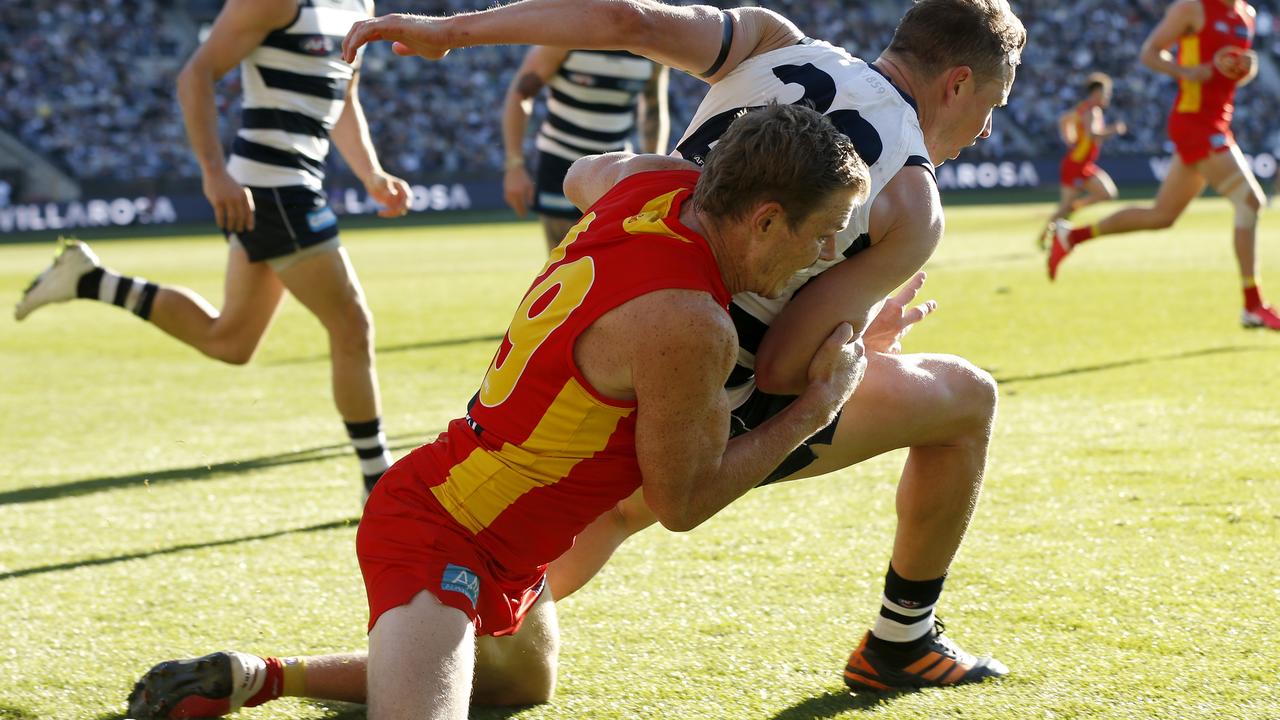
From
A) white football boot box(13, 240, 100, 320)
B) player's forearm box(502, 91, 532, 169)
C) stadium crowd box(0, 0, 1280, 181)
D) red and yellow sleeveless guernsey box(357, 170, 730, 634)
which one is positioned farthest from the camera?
stadium crowd box(0, 0, 1280, 181)

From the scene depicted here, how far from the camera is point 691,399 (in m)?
2.65

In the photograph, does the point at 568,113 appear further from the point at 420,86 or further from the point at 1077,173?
the point at 420,86

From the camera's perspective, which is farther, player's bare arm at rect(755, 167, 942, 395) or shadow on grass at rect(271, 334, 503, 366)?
shadow on grass at rect(271, 334, 503, 366)

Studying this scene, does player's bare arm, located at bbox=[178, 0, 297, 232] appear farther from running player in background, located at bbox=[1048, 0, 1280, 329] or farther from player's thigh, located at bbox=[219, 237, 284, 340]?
running player in background, located at bbox=[1048, 0, 1280, 329]

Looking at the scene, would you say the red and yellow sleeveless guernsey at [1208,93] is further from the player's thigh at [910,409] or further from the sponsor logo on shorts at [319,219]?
the player's thigh at [910,409]

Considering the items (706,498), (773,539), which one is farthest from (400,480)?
(773,539)

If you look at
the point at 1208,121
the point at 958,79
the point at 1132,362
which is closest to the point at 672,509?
the point at 958,79

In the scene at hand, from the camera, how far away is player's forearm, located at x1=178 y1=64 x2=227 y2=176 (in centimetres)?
529

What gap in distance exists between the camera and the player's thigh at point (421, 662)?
8.96 ft

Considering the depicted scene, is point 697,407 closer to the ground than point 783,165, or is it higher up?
closer to the ground

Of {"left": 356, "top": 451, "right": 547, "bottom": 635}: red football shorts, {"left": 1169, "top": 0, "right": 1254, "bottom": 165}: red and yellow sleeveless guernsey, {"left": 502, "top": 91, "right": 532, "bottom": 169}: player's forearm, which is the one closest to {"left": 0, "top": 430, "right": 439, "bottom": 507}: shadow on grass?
{"left": 502, "top": 91, "right": 532, "bottom": 169}: player's forearm

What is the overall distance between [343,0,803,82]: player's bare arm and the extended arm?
646 mm

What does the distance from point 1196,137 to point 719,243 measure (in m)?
8.03

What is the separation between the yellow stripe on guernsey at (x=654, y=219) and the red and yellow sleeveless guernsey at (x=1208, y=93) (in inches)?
307
